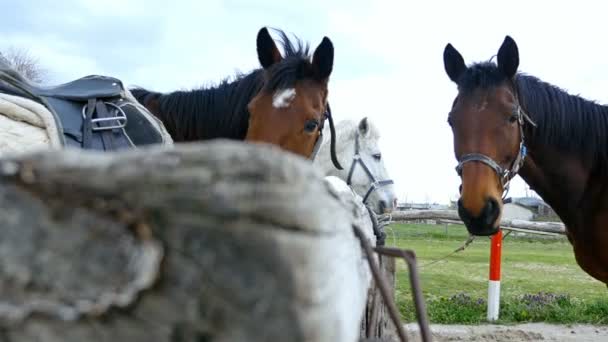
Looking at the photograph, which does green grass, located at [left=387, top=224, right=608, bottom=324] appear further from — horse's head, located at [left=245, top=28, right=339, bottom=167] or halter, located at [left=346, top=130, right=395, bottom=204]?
horse's head, located at [left=245, top=28, right=339, bottom=167]

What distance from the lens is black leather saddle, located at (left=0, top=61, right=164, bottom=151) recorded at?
181 cm

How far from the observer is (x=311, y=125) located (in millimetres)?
2617

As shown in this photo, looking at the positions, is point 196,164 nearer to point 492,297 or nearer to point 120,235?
point 120,235

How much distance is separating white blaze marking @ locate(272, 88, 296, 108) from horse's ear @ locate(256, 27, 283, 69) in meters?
0.37

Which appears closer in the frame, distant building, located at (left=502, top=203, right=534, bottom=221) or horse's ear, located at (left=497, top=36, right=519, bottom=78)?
horse's ear, located at (left=497, top=36, right=519, bottom=78)

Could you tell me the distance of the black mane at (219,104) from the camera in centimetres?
260

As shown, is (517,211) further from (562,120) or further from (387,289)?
(387,289)

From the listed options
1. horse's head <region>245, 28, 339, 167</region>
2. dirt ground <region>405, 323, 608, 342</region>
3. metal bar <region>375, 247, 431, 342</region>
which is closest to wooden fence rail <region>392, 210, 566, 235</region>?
dirt ground <region>405, 323, 608, 342</region>

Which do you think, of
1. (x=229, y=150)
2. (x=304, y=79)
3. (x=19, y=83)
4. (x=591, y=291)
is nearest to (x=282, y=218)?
(x=229, y=150)

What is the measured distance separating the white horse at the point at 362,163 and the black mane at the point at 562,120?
116cm

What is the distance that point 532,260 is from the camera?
11.1m

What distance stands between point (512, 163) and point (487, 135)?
0.22m

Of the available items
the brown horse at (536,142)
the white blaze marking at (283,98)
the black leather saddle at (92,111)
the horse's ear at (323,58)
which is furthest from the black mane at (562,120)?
the black leather saddle at (92,111)

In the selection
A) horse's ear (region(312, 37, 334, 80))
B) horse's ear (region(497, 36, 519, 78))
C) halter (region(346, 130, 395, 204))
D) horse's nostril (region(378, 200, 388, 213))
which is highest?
horse's ear (region(497, 36, 519, 78))
